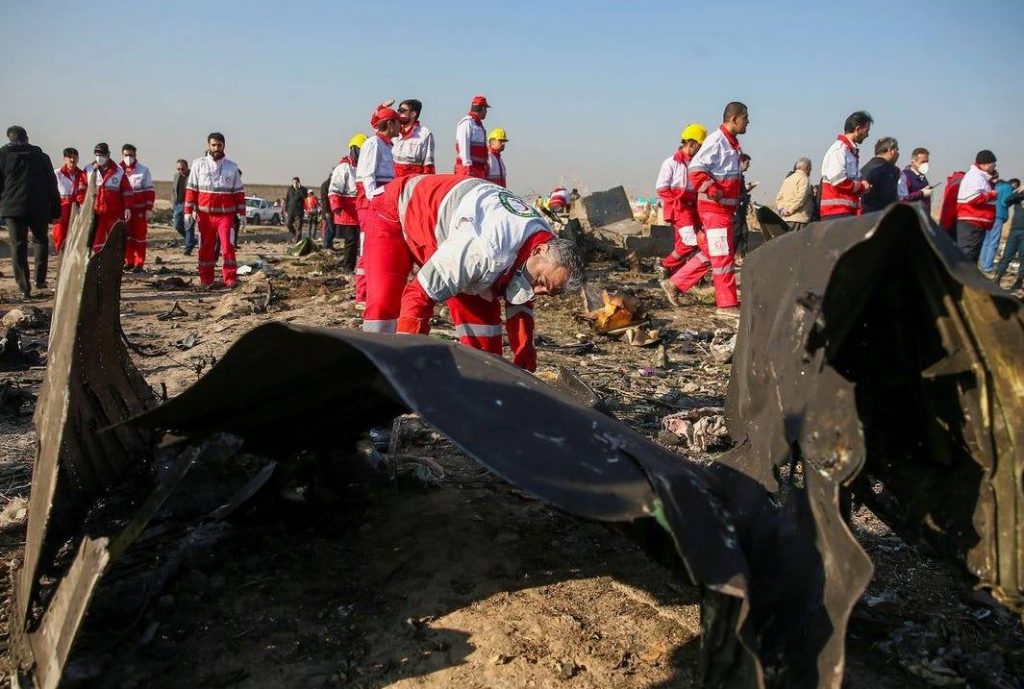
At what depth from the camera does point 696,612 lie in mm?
2627

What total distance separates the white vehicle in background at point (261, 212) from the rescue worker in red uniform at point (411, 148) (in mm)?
23061

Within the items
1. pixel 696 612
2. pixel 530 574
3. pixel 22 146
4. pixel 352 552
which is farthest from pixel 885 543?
pixel 22 146

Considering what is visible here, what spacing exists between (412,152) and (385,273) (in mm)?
5367

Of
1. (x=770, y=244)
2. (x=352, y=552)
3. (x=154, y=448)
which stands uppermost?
(x=770, y=244)

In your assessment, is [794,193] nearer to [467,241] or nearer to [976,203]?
[976,203]

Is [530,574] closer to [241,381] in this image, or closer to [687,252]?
[241,381]

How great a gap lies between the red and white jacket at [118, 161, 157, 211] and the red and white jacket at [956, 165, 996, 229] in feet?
37.6

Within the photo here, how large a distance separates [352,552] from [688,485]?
159cm

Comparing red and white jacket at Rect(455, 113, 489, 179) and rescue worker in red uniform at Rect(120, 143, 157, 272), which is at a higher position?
red and white jacket at Rect(455, 113, 489, 179)

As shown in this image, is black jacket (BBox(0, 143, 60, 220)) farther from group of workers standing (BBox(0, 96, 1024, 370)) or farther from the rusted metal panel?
the rusted metal panel

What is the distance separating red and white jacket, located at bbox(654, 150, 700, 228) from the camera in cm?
922

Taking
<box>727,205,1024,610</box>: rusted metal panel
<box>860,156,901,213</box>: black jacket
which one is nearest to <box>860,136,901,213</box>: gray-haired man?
<box>860,156,901,213</box>: black jacket

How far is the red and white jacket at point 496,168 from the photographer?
37.3 feet

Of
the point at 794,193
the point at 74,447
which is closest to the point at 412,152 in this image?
the point at 794,193
